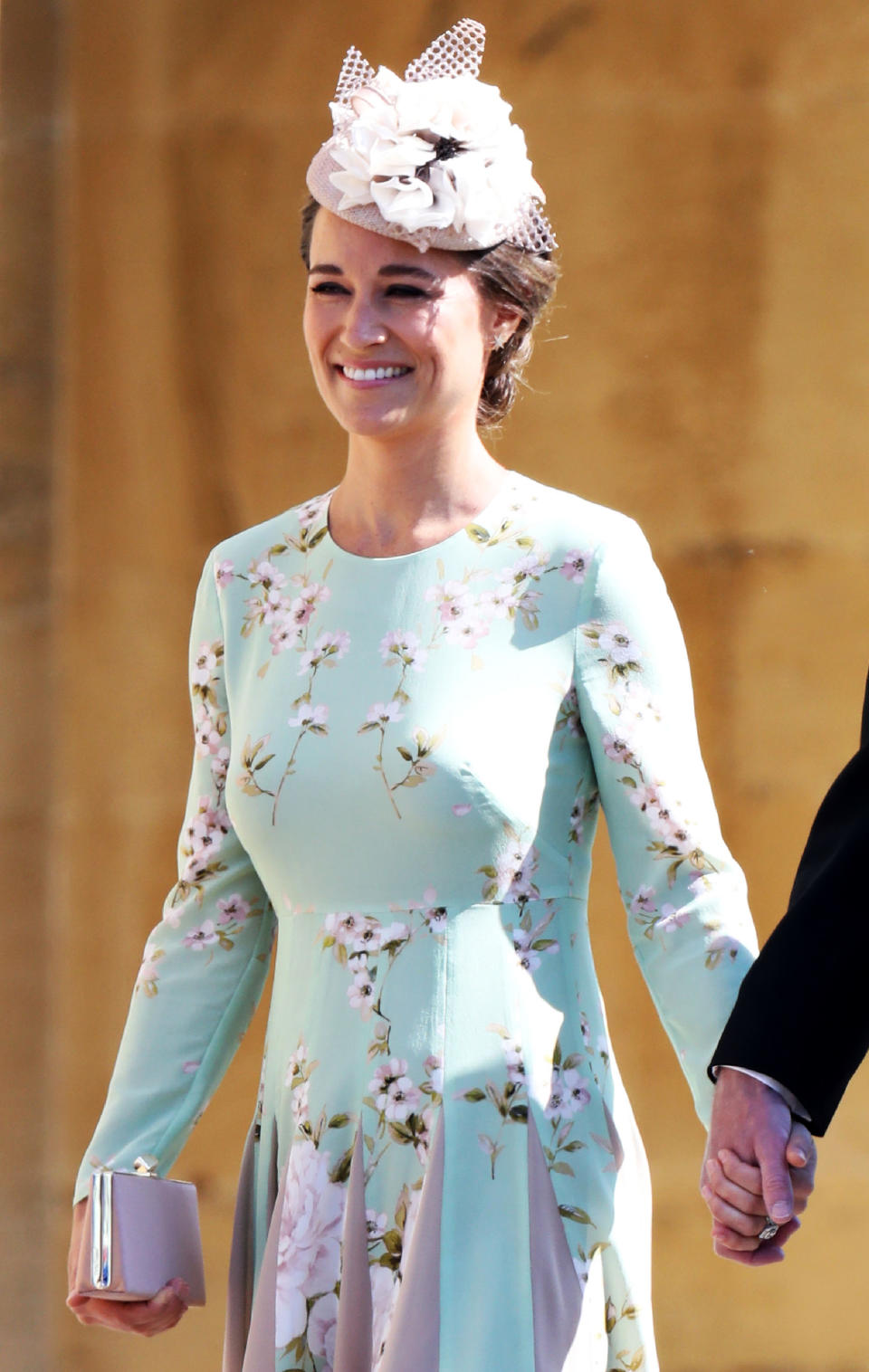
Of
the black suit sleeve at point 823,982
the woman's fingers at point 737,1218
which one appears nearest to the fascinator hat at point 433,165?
the black suit sleeve at point 823,982

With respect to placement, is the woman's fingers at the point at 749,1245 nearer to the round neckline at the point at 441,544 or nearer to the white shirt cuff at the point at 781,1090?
the white shirt cuff at the point at 781,1090

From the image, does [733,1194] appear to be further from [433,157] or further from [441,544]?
[433,157]

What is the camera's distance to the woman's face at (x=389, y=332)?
2.25 meters

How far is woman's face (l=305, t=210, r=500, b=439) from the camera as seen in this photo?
2250 millimetres

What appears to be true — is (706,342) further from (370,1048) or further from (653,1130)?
(370,1048)

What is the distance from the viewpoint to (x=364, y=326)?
2.24 m

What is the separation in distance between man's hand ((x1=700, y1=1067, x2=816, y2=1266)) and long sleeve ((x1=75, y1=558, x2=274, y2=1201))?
2.09 ft

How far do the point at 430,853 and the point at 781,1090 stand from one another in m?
0.45

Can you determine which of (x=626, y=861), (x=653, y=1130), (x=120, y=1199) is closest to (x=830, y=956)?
(x=626, y=861)

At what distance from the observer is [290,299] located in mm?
3877

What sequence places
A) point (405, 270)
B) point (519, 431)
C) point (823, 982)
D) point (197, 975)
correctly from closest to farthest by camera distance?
point (823, 982) < point (405, 270) < point (197, 975) < point (519, 431)

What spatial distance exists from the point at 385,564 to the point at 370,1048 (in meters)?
0.56

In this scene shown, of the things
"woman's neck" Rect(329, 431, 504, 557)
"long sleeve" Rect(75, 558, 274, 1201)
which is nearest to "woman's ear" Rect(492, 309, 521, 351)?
"woman's neck" Rect(329, 431, 504, 557)

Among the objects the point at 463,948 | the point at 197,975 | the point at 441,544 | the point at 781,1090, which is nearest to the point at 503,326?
the point at 441,544
